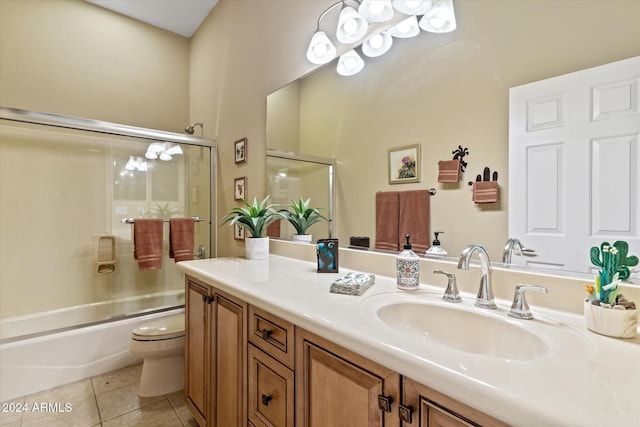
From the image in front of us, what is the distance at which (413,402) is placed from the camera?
0.56 metres

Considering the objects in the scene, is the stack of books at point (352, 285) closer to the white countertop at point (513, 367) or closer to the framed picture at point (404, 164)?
the white countertop at point (513, 367)

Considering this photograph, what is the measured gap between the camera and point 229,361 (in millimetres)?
1172

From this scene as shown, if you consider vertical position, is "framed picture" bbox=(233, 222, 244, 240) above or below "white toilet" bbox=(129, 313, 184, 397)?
above

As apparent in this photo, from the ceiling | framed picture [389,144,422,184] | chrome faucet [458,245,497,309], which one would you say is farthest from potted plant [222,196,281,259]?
the ceiling

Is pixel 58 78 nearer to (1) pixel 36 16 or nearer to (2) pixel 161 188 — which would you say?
(1) pixel 36 16

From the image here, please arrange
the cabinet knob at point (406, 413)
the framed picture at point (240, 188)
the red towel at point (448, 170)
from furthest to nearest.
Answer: the framed picture at point (240, 188), the red towel at point (448, 170), the cabinet knob at point (406, 413)

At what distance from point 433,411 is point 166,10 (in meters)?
3.35

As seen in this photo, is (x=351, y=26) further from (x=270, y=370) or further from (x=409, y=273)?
(x=270, y=370)

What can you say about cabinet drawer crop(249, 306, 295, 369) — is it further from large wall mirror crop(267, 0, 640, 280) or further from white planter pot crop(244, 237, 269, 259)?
white planter pot crop(244, 237, 269, 259)

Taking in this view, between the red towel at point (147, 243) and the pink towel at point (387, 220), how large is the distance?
5.75ft

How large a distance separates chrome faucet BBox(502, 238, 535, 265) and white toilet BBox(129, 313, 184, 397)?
176cm

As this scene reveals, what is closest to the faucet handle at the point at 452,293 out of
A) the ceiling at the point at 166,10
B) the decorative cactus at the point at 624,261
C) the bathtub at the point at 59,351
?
the decorative cactus at the point at 624,261

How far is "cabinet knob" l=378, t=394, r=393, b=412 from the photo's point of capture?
0.60 metres

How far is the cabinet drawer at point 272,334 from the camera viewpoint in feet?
2.86
